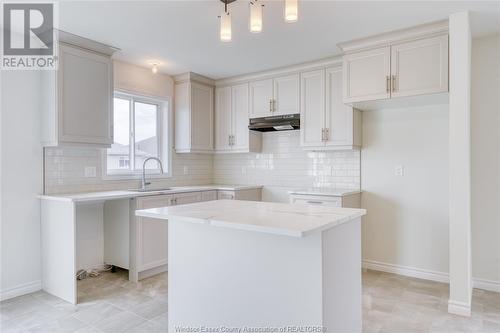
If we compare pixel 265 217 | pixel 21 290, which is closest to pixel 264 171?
pixel 265 217

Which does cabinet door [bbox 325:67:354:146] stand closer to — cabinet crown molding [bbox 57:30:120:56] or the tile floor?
the tile floor

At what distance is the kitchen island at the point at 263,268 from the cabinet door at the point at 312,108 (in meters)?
1.88

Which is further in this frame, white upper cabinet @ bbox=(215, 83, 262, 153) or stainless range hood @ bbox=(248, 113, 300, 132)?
white upper cabinet @ bbox=(215, 83, 262, 153)

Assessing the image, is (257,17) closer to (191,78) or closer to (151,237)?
(151,237)

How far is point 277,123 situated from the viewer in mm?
4203

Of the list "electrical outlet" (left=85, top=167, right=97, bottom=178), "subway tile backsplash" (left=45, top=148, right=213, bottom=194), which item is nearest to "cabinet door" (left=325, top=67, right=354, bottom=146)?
"subway tile backsplash" (left=45, top=148, right=213, bottom=194)

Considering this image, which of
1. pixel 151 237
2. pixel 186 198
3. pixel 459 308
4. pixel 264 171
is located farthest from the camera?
pixel 264 171

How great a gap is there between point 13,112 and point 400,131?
3950 mm

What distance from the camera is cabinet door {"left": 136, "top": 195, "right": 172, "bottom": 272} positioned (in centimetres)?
347

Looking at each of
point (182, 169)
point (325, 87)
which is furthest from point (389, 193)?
point (182, 169)

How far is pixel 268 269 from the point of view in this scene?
185 centimetres

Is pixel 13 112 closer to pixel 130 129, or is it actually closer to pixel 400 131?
pixel 130 129

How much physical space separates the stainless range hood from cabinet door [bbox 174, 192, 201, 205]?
1.21 m

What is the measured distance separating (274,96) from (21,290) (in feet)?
11.4
